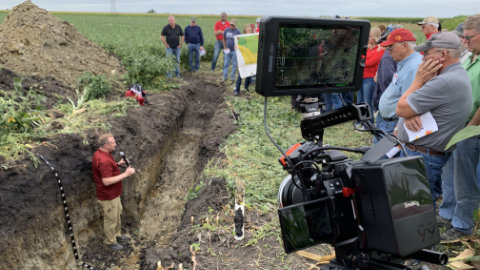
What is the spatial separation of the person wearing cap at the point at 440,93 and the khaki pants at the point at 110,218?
3.95 metres

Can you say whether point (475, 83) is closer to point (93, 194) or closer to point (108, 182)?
point (108, 182)

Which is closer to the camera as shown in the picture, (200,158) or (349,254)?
(349,254)

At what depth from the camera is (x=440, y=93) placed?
3.26m

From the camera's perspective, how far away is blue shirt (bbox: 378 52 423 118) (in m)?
4.50

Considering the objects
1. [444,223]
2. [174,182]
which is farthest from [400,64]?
[174,182]

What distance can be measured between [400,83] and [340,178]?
3.20 metres

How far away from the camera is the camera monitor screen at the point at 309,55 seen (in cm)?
193

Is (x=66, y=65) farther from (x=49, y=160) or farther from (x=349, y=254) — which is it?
(x=349, y=254)

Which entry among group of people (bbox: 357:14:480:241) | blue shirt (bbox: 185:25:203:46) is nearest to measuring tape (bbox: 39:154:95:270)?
group of people (bbox: 357:14:480:241)

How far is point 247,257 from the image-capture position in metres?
3.88

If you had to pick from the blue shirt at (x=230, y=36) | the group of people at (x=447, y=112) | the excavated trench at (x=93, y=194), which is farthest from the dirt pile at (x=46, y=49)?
the group of people at (x=447, y=112)

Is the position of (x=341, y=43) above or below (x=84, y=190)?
above

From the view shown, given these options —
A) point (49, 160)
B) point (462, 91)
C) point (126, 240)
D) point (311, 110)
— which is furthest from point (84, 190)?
point (462, 91)

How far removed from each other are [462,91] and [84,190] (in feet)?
16.0
